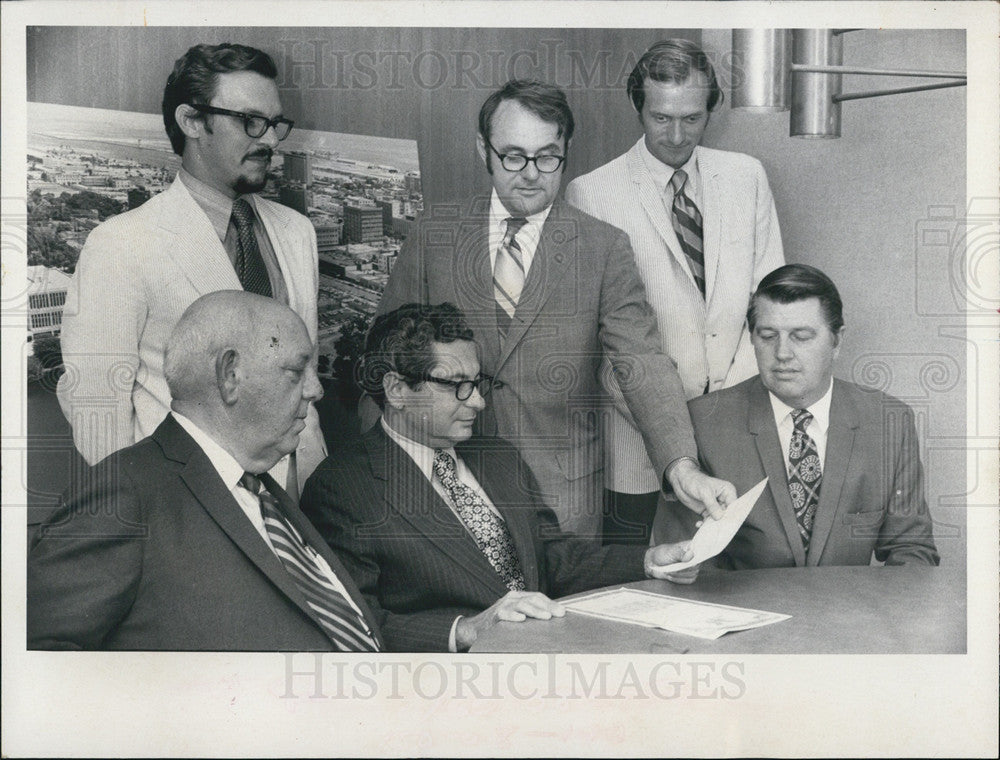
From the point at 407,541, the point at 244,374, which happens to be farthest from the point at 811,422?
the point at 244,374

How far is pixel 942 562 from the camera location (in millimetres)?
5168

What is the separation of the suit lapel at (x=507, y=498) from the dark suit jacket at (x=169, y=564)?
0.69m

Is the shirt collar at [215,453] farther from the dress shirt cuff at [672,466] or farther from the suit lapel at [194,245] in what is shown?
the dress shirt cuff at [672,466]

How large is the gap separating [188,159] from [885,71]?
121 inches

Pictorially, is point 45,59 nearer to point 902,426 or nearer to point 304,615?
point 304,615

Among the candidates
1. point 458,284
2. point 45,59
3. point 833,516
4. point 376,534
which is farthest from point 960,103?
point 45,59

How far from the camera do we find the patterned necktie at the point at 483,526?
4.79 meters

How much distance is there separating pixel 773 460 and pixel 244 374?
2268mm

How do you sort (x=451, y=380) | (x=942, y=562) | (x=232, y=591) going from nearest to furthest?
(x=232, y=591) → (x=451, y=380) → (x=942, y=562)

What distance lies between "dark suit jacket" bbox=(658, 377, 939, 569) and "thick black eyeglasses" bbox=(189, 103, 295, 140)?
7.01 ft

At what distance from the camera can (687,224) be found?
17.0 feet

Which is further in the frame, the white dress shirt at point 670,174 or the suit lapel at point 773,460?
the white dress shirt at point 670,174

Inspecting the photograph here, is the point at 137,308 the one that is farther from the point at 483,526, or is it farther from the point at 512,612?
the point at 512,612

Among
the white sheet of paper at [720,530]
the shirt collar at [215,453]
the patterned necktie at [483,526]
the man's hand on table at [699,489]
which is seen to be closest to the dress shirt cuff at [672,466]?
the man's hand on table at [699,489]
